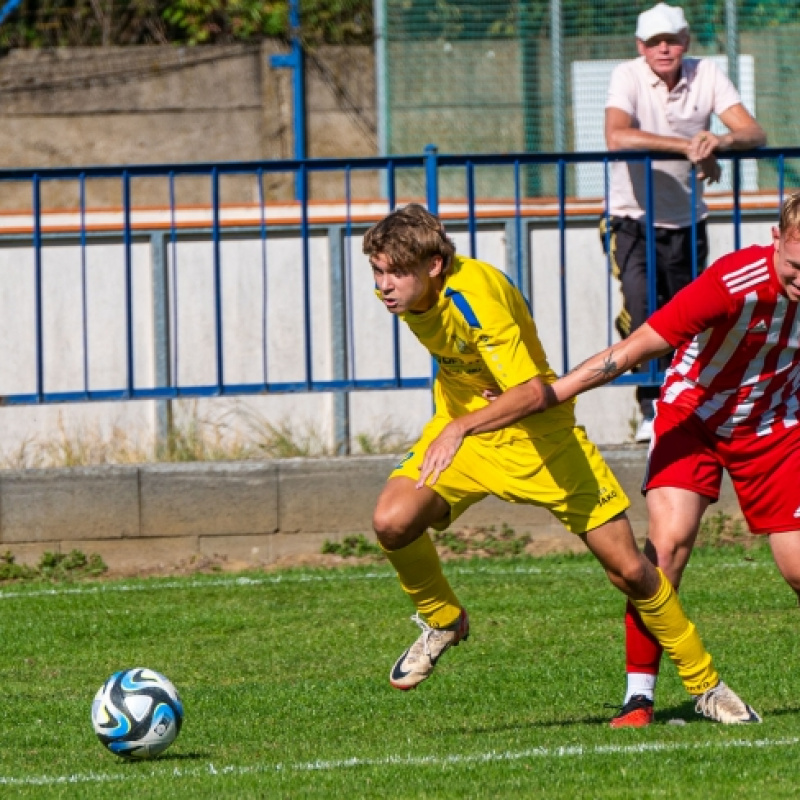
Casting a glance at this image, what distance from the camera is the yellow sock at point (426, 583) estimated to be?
20.6 feet

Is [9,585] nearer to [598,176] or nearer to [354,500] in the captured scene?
[354,500]

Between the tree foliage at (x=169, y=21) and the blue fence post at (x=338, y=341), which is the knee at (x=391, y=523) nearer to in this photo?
the blue fence post at (x=338, y=341)

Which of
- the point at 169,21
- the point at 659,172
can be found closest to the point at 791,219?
the point at 659,172

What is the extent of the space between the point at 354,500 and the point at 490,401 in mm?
3791

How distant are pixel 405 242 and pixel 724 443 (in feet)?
4.23

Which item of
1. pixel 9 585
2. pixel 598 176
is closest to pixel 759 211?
pixel 598 176

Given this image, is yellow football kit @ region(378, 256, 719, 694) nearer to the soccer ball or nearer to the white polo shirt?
the soccer ball

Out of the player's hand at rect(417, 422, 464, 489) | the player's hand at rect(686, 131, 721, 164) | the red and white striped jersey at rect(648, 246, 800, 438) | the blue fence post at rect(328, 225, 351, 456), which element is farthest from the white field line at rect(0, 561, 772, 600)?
the player's hand at rect(417, 422, 464, 489)

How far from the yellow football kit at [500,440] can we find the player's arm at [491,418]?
206 mm

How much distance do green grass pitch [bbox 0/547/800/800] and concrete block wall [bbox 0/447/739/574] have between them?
1.20 ft

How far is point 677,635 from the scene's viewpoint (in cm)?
593

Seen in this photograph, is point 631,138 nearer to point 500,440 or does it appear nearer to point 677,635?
point 500,440

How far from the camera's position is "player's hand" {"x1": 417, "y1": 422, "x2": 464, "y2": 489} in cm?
539

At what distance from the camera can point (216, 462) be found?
978 centimetres
